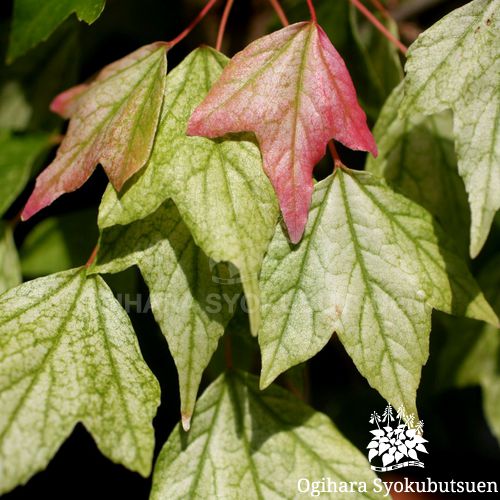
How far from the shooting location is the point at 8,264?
969 millimetres

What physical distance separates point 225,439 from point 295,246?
0.87 ft

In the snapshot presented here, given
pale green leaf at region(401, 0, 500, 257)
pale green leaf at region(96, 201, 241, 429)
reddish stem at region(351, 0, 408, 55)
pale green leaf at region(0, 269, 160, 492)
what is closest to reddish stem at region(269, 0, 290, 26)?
reddish stem at region(351, 0, 408, 55)

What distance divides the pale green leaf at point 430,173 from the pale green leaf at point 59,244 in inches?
19.6

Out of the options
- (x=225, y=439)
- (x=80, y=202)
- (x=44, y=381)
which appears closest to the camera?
(x=44, y=381)

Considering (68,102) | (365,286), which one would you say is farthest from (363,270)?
(68,102)

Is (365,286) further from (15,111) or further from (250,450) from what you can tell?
(15,111)

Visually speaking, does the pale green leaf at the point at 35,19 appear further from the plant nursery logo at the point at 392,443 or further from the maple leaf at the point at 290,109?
the plant nursery logo at the point at 392,443

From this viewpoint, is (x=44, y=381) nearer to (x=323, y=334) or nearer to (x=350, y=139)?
(x=323, y=334)

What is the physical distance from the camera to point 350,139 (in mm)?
730

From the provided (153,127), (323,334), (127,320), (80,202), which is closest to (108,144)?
(153,127)

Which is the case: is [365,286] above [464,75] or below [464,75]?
below

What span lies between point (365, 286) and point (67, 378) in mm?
339

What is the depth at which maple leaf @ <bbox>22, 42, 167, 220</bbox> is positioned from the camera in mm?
717

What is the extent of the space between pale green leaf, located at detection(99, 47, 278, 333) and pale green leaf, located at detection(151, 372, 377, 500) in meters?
0.26
